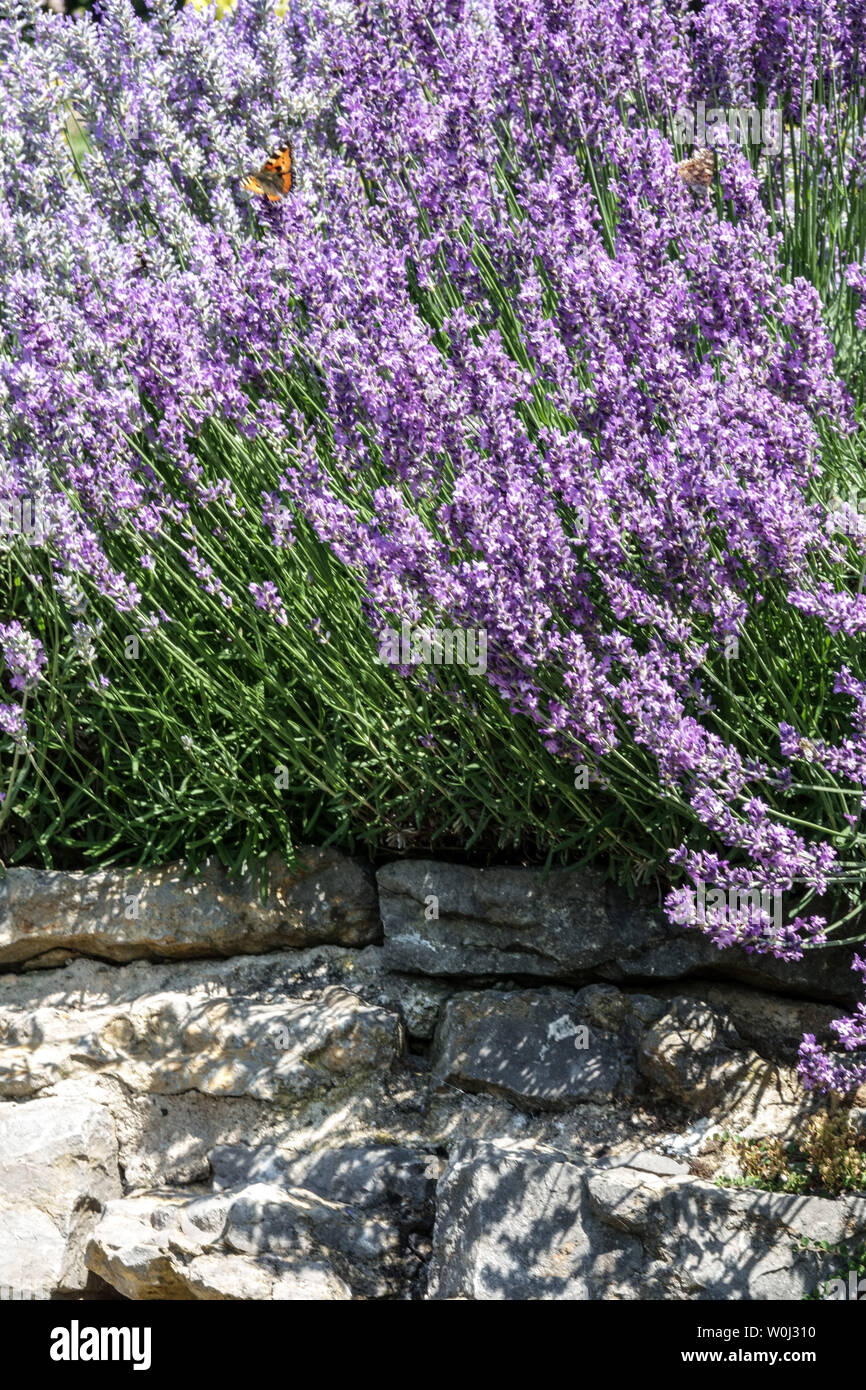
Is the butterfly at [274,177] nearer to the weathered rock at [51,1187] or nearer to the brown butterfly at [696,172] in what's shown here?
the brown butterfly at [696,172]

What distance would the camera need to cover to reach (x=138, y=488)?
132 inches

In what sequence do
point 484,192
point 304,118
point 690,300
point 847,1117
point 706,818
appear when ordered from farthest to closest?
point 304,118
point 484,192
point 690,300
point 847,1117
point 706,818

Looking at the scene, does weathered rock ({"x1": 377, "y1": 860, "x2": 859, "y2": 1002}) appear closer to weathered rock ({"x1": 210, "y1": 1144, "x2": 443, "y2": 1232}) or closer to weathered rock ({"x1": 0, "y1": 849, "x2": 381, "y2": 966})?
weathered rock ({"x1": 0, "y1": 849, "x2": 381, "y2": 966})

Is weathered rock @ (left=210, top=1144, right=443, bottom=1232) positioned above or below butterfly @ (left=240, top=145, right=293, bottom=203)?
below

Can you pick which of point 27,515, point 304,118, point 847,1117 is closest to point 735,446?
point 847,1117

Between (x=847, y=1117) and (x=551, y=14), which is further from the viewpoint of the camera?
(x=551, y=14)

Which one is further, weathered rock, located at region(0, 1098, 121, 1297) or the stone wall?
weathered rock, located at region(0, 1098, 121, 1297)

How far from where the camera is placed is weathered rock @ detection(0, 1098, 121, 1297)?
3.15 m

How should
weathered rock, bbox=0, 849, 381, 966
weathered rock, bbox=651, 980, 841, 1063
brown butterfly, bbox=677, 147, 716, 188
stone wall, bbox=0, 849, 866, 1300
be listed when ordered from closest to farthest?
stone wall, bbox=0, 849, 866, 1300, weathered rock, bbox=651, 980, 841, 1063, weathered rock, bbox=0, 849, 381, 966, brown butterfly, bbox=677, 147, 716, 188

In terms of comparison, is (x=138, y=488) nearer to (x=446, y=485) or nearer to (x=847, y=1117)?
(x=446, y=485)

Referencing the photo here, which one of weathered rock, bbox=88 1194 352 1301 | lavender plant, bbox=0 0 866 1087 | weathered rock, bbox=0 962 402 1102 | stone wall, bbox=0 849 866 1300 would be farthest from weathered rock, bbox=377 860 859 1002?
weathered rock, bbox=88 1194 352 1301

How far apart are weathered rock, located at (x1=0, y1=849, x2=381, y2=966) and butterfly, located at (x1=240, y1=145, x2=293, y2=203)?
1.95 m

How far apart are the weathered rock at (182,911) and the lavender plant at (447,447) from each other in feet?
0.35

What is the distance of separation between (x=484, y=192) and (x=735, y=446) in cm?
155
